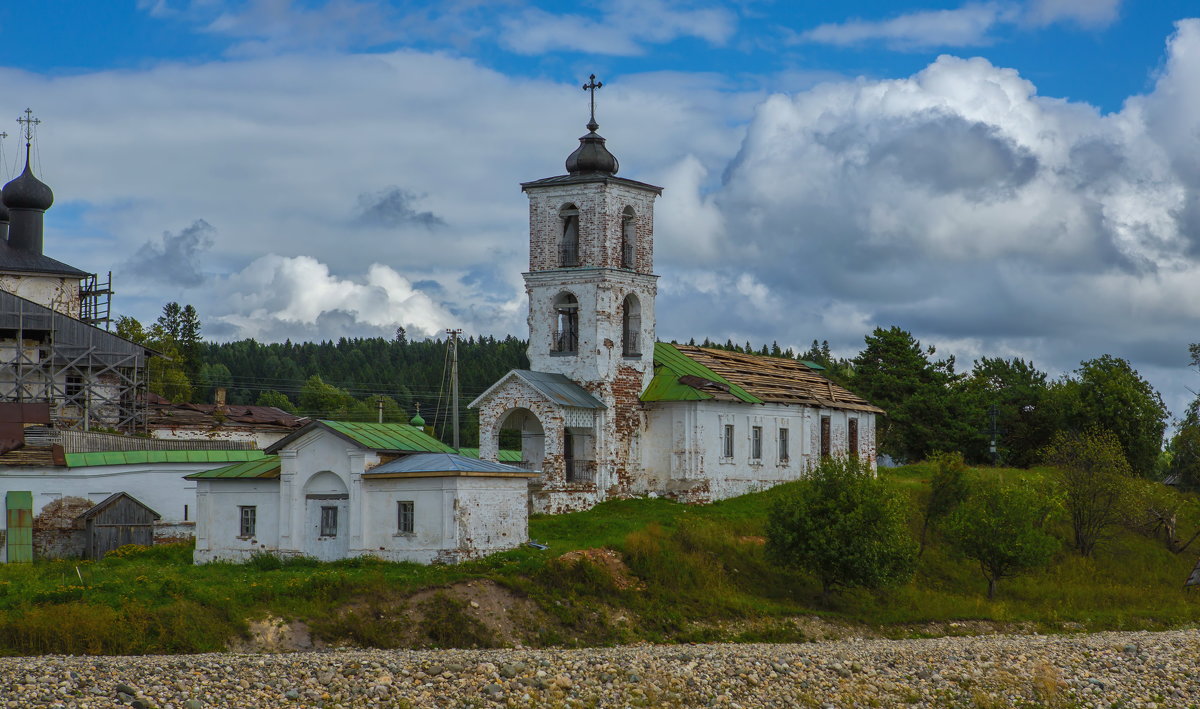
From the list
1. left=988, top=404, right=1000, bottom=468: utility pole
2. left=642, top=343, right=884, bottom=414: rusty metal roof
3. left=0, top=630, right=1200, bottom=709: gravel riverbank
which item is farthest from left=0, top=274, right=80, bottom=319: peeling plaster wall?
left=0, top=630, right=1200, bottom=709: gravel riverbank

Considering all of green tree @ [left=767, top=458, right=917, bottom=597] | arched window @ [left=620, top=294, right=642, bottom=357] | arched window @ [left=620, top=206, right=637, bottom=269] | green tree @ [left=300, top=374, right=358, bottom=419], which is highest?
arched window @ [left=620, top=206, right=637, bottom=269]

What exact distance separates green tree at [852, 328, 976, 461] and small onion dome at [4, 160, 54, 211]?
4095cm

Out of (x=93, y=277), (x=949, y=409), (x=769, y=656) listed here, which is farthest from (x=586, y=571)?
(x=93, y=277)

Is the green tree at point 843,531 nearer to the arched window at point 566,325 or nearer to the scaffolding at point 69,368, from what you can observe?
the arched window at point 566,325

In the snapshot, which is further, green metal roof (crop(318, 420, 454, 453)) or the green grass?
green metal roof (crop(318, 420, 454, 453))

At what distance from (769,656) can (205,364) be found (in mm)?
103133

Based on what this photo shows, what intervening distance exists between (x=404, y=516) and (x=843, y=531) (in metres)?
11.8

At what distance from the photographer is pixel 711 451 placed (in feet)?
163

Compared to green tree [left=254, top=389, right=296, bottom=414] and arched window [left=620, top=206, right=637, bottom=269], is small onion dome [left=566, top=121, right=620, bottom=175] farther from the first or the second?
green tree [left=254, top=389, right=296, bottom=414]

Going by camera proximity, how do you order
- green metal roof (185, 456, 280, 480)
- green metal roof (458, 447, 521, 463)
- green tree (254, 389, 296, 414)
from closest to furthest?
green metal roof (185, 456, 280, 480) → green metal roof (458, 447, 521, 463) → green tree (254, 389, 296, 414)

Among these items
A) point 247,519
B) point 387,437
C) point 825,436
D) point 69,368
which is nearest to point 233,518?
point 247,519

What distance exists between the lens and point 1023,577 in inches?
1817

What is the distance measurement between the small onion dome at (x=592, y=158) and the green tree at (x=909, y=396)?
26.7 m

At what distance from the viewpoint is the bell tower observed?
48.1 metres
